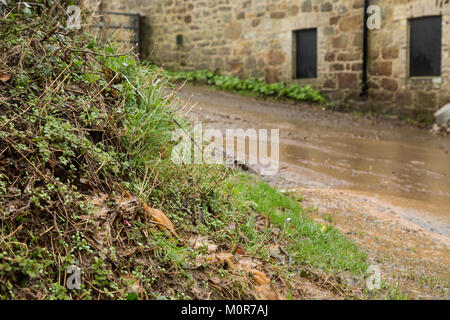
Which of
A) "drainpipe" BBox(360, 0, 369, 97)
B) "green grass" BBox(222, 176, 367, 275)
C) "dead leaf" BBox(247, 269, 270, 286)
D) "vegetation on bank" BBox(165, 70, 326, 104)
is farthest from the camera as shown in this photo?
"vegetation on bank" BBox(165, 70, 326, 104)

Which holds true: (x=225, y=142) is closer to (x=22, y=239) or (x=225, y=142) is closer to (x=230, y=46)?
(x=22, y=239)

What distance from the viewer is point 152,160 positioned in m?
3.71

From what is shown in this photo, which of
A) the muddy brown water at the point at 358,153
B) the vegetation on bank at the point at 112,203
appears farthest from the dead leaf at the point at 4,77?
the muddy brown water at the point at 358,153

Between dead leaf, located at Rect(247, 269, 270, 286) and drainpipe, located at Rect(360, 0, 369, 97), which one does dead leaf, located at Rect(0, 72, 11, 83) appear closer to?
dead leaf, located at Rect(247, 269, 270, 286)

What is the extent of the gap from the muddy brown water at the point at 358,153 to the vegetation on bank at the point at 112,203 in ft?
6.97

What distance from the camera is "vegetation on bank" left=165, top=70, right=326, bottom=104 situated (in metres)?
13.1

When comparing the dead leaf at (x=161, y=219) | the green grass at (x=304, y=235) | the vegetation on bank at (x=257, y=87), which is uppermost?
the vegetation on bank at (x=257, y=87)

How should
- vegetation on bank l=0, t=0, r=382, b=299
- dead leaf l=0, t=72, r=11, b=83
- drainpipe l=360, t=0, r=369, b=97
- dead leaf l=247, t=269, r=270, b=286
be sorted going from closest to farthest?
vegetation on bank l=0, t=0, r=382, b=299 < dead leaf l=247, t=269, r=270, b=286 < dead leaf l=0, t=72, r=11, b=83 < drainpipe l=360, t=0, r=369, b=97

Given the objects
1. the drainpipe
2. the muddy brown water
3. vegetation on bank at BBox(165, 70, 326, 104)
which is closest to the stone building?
the drainpipe

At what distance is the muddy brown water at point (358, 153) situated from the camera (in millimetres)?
6391

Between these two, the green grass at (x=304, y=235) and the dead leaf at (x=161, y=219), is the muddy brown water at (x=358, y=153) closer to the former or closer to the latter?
the green grass at (x=304, y=235)

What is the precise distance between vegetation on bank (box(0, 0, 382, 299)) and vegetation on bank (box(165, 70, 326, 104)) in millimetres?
8892

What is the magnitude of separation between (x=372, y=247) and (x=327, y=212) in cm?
91
